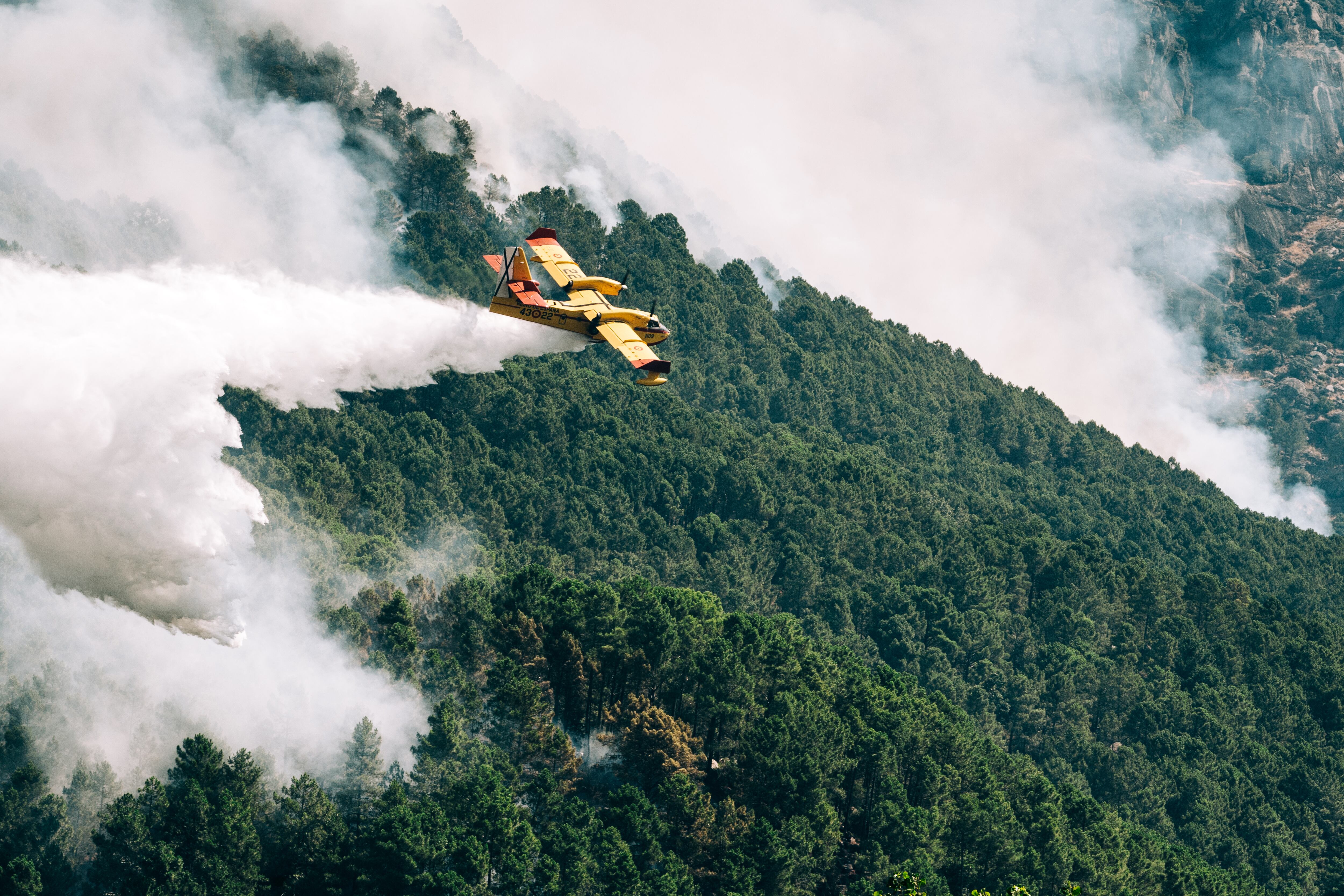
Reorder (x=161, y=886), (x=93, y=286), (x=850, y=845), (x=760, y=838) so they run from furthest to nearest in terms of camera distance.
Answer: (x=850, y=845)
(x=760, y=838)
(x=161, y=886)
(x=93, y=286)

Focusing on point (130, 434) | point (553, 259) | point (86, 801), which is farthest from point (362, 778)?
point (553, 259)

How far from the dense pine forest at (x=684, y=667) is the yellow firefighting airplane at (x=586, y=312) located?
748 inches

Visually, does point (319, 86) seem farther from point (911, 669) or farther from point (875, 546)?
point (911, 669)

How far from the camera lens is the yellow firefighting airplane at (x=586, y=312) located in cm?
7594

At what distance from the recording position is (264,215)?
503 ft

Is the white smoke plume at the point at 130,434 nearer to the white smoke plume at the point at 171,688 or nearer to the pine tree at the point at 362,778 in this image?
the pine tree at the point at 362,778

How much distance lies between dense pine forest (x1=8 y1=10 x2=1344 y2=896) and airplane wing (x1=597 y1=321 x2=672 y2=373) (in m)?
19.0

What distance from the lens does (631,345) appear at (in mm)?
76312

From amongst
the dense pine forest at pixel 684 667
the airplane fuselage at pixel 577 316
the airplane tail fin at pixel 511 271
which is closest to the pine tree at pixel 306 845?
the dense pine forest at pixel 684 667

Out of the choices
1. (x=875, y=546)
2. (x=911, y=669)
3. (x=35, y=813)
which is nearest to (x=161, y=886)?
(x=35, y=813)

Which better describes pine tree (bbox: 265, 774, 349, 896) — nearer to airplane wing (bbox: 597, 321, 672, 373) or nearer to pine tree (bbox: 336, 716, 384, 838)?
pine tree (bbox: 336, 716, 384, 838)

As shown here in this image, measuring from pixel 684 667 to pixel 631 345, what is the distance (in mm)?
22198

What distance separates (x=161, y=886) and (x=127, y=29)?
120976 millimetres

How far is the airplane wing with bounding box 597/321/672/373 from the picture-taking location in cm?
7375
